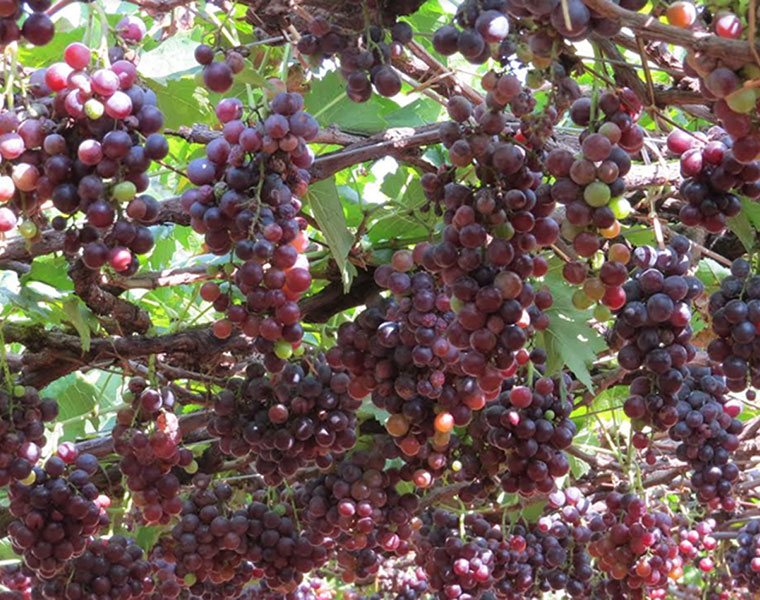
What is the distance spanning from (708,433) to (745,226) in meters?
0.80

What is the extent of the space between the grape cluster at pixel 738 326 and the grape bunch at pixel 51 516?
1.80m

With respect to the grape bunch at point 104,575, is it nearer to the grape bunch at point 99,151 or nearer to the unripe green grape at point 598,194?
the grape bunch at point 99,151

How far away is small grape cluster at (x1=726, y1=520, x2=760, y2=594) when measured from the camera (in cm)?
443

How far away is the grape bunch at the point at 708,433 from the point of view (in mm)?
2672

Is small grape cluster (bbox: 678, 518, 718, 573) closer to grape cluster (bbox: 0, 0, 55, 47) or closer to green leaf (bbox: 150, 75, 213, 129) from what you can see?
green leaf (bbox: 150, 75, 213, 129)

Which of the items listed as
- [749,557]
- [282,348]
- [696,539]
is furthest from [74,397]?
[749,557]

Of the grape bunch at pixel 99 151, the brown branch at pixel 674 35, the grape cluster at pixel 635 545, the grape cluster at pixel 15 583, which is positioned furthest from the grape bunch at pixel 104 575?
the brown branch at pixel 674 35

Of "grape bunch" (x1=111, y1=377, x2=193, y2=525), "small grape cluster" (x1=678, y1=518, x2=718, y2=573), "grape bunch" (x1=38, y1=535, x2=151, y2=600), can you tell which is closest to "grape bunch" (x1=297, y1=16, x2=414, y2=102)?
"grape bunch" (x1=111, y1=377, x2=193, y2=525)

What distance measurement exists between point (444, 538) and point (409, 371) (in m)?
1.56

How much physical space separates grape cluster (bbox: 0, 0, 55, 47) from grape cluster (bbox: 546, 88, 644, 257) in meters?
0.75

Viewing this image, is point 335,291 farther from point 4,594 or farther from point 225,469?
point 4,594

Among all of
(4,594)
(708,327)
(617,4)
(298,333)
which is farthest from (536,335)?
(4,594)

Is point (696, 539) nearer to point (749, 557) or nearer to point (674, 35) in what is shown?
point (749, 557)

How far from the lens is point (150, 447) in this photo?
8.81 ft
